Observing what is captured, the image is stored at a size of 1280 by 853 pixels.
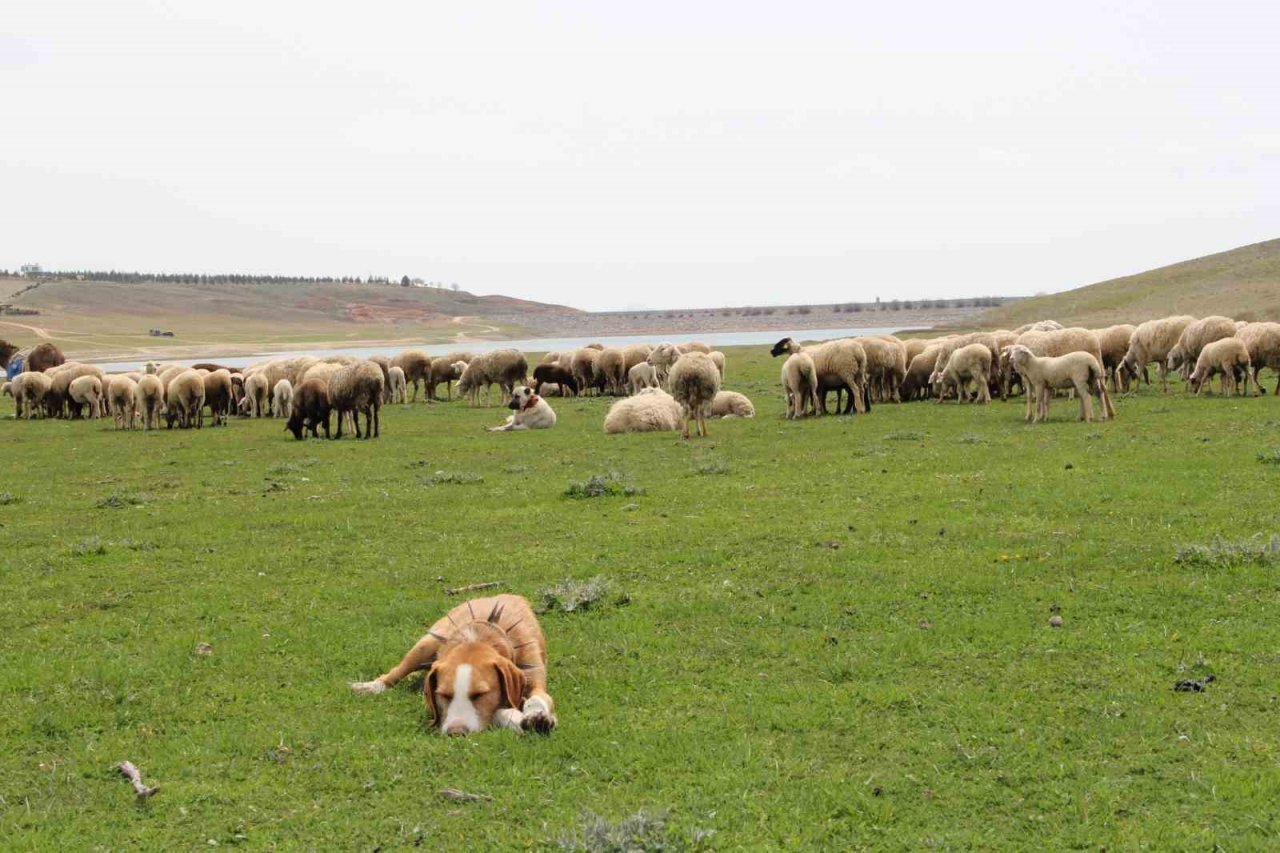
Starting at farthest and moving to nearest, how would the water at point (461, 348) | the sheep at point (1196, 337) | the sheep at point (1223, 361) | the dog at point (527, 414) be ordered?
the water at point (461, 348) < the sheep at point (1196, 337) < the dog at point (527, 414) < the sheep at point (1223, 361)

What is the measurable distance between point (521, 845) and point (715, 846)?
879mm

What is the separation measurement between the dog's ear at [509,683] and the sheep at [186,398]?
2325cm

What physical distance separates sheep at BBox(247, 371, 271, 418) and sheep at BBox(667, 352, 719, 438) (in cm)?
1525

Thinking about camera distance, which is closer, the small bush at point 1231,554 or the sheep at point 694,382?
the small bush at point 1231,554

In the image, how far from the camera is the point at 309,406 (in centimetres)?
2342

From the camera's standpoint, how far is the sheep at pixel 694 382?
20766mm

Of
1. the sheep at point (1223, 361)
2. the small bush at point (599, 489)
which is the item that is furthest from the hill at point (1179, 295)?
the small bush at point (599, 489)

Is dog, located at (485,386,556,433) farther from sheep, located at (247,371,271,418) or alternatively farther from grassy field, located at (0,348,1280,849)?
sheep, located at (247,371,271,418)

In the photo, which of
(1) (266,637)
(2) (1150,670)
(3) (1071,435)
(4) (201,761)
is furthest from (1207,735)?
(3) (1071,435)

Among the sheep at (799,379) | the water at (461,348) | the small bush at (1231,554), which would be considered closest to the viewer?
the small bush at (1231,554)

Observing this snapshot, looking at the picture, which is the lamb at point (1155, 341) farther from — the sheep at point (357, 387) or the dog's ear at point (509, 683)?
the dog's ear at point (509, 683)

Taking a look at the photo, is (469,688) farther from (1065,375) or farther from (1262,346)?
(1262,346)

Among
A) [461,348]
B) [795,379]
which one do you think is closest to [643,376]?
[795,379]

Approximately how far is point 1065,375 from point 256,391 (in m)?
22.8
